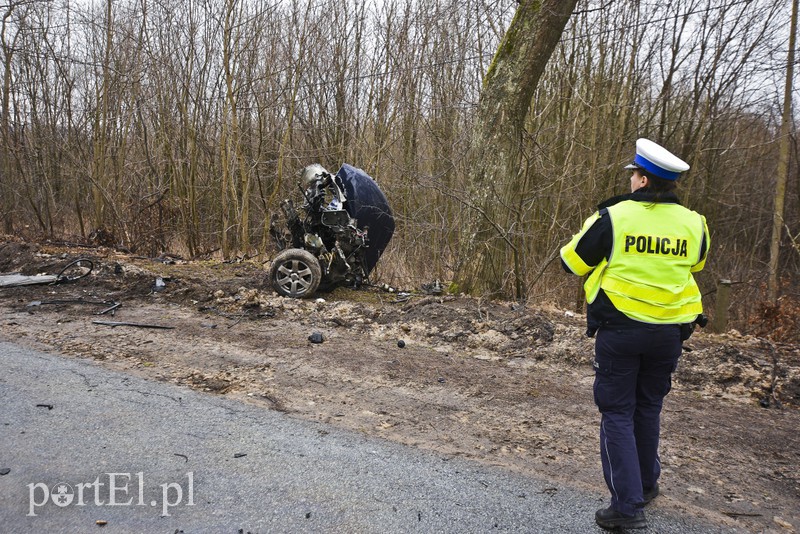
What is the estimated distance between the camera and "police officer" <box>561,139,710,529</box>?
9.34ft

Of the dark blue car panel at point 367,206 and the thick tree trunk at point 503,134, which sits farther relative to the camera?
the dark blue car panel at point 367,206

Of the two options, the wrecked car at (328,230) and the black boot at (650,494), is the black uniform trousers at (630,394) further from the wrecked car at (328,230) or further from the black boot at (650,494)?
the wrecked car at (328,230)

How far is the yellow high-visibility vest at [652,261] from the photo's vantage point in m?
2.84

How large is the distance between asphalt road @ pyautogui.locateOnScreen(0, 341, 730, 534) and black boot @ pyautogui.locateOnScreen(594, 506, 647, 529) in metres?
0.09

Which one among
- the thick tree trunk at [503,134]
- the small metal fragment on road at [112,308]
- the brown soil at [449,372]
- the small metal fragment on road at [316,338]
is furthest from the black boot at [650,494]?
the small metal fragment on road at [112,308]

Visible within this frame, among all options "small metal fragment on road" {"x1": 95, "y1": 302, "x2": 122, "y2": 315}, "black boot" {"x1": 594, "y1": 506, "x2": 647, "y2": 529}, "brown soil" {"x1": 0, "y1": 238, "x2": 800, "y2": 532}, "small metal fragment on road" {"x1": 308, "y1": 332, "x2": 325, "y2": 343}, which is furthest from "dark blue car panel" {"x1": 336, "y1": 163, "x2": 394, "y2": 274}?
"black boot" {"x1": 594, "y1": 506, "x2": 647, "y2": 529}

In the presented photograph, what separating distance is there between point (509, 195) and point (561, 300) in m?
4.55

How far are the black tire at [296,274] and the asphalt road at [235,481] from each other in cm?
378

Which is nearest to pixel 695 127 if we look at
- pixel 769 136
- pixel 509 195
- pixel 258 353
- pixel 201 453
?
pixel 769 136

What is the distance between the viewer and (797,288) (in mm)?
14781

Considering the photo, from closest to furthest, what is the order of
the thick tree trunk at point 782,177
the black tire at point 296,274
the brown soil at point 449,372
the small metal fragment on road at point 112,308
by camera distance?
the brown soil at point 449,372, the small metal fragment on road at point 112,308, the black tire at point 296,274, the thick tree trunk at point 782,177

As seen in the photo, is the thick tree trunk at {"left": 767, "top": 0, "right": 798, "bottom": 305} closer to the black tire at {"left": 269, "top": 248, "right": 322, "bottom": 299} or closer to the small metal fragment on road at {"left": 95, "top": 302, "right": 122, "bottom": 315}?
the black tire at {"left": 269, "top": 248, "right": 322, "bottom": 299}

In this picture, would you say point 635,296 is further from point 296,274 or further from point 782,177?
point 782,177

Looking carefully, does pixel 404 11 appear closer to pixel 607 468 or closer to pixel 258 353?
pixel 258 353
